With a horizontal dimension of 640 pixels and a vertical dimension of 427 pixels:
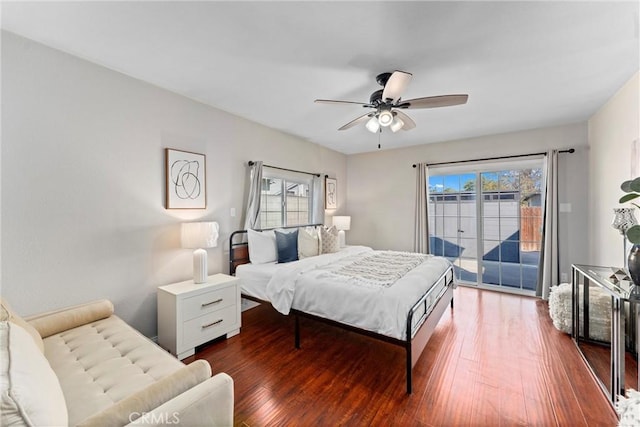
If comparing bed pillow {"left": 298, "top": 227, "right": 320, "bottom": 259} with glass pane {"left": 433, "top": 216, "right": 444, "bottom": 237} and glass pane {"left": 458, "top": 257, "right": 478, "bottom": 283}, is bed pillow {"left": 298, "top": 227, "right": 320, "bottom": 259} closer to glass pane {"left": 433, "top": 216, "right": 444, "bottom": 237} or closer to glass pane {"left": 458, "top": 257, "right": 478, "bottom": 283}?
glass pane {"left": 433, "top": 216, "right": 444, "bottom": 237}

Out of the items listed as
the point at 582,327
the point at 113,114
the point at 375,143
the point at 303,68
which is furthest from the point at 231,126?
the point at 582,327

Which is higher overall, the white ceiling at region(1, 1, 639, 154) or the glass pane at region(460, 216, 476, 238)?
the white ceiling at region(1, 1, 639, 154)

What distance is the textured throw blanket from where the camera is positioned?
2473 mm

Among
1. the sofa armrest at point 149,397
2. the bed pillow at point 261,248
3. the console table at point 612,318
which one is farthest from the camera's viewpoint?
the bed pillow at point 261,248

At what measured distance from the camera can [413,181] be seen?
16.7 ft

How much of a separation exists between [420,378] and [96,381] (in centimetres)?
219

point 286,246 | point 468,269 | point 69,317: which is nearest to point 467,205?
point 468,269

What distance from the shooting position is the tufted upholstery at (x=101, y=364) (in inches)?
49.6

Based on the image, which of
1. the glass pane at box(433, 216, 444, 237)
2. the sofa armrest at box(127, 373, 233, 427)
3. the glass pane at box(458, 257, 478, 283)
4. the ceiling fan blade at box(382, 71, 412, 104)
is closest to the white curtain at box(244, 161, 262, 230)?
the ceiling fan blade at box(382, 71, 412, 104)

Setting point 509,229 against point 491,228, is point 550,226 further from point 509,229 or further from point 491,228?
point 491,228

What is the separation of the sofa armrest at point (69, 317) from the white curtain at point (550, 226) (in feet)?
17.6

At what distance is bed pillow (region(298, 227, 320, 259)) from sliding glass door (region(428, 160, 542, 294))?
8.00ft

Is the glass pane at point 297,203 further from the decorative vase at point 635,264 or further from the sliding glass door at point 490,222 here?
the decorative vase at point 635,264

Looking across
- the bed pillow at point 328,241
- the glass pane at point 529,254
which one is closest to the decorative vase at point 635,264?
the glass pane at point 529,254
